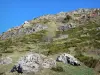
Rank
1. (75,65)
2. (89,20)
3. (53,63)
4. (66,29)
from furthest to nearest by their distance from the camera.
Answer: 1. (89,20)
2. (66,29)
3. (75,65)
4. (53,63)

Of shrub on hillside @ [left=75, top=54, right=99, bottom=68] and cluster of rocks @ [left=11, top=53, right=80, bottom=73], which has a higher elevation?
cluster of rocks @ [left=11, top=53, right=80, bottom=73]

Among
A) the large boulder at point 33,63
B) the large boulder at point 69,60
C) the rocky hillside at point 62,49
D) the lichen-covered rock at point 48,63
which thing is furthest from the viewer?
the large boulder at point 69,60

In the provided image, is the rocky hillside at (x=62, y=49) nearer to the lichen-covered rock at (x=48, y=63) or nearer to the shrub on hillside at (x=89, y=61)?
the shrub on hillside at (x=89, y=61)

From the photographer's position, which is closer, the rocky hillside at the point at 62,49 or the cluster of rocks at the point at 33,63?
the cluster of rocks at the point at 33,63

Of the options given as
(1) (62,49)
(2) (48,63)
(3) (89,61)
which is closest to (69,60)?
(3) (89,61)

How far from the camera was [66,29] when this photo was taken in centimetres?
10119

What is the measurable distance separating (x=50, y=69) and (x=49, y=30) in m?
71.0

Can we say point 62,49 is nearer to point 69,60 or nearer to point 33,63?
point 69,60

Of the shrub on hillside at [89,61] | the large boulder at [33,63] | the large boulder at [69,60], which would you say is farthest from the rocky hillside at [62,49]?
the large boulder at [69,60]

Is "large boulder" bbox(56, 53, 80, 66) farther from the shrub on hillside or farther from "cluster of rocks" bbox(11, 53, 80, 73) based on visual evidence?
"cluster of rocks" bbox(11, 53, 80, 73)

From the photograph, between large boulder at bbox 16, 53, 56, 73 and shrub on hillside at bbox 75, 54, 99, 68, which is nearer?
large boulder at bbox 16, 53, 56, 73

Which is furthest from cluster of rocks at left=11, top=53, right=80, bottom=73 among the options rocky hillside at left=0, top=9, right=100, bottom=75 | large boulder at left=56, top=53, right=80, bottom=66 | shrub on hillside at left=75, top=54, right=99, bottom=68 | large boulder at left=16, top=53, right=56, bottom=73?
shrub on hillside at left=75, top=54, right=99, bottom=68

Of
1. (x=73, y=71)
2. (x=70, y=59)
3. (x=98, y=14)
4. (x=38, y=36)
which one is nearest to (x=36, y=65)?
(x=73, y=71)

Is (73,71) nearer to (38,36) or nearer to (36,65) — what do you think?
(36,65)
